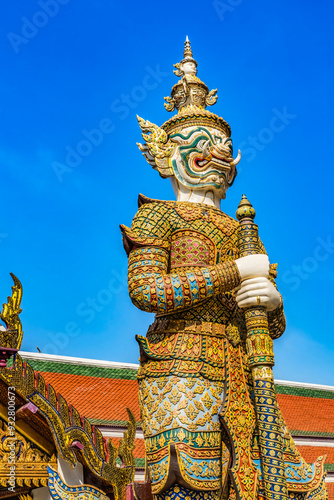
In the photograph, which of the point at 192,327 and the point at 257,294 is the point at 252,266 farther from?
the point at 192,327

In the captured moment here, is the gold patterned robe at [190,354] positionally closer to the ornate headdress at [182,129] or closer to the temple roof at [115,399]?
the ornate headdress at [182,129]

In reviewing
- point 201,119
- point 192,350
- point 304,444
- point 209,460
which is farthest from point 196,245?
point 304,444

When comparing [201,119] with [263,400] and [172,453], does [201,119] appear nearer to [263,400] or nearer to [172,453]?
[263,400]

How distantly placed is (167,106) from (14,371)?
2.71 m

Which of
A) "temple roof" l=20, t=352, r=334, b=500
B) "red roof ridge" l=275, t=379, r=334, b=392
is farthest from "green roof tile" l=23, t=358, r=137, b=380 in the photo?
"red roof ridge" l=275, t=379, r=334, b=392

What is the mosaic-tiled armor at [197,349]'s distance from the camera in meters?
3.60

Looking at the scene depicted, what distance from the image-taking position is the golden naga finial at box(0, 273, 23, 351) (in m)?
3.79

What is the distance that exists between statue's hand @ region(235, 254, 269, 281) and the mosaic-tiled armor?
0.12 feet

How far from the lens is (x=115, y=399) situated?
8664mm

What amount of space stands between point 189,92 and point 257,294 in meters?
2.11

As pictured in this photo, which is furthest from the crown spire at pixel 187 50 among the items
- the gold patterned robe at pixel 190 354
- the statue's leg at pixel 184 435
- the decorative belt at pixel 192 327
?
the statue's leg at pixel 184 435

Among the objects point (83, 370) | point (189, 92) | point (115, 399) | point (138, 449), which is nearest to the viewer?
point (189, 92)

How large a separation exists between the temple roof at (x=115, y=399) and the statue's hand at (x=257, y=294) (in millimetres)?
4644

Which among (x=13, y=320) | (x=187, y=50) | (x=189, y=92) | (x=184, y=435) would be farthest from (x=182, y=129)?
(x=184, y=435)
